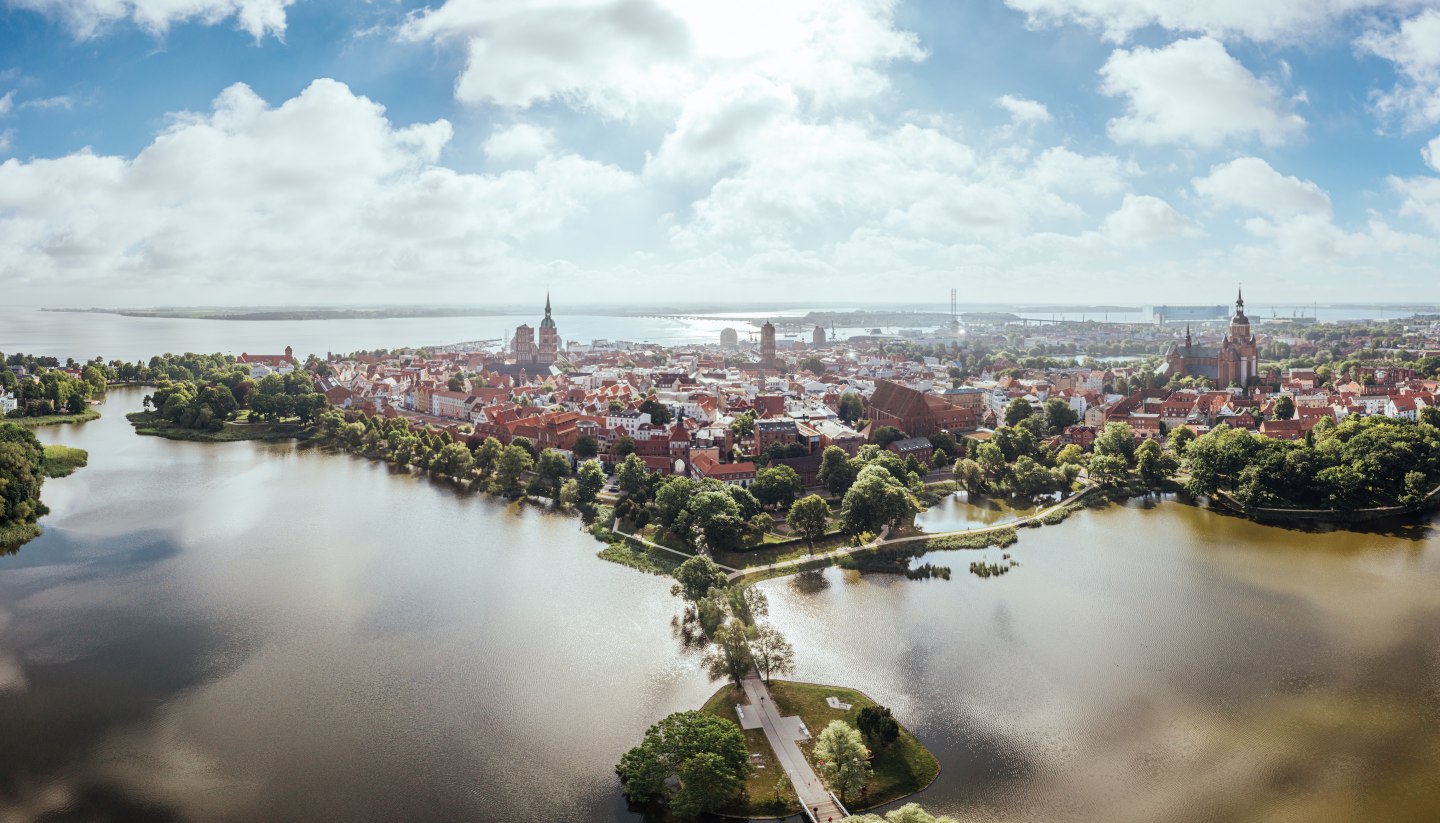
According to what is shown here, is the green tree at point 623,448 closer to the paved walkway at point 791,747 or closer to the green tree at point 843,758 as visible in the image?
the paved walkway at point 791,747

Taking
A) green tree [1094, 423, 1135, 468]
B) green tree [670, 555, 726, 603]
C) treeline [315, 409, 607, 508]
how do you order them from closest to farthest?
green tree [670, 555, 726, 603], treeline [315, 409, 607, 508], green tree [1094, 423, 1135, 468]

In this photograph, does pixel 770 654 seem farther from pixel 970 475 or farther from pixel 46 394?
pixel 46 394

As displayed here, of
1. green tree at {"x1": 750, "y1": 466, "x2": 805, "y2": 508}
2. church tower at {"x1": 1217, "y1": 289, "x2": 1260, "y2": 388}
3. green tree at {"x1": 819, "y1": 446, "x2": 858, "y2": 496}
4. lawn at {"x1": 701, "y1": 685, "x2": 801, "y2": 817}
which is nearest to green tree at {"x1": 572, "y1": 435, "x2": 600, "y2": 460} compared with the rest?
green tree at {"x1": 750, "y1": 466, "x2": 805, "y2": 508}

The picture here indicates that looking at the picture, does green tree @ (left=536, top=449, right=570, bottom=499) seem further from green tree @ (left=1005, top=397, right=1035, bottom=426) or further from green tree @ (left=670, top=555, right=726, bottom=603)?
green tree @ (left=1005, top=397, right=1035, bottom=426)

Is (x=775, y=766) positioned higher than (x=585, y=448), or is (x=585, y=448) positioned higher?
(x=585, y=448)

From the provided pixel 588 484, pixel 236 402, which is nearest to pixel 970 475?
pixel 588 484

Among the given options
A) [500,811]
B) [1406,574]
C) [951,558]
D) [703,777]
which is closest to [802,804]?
[703,777]
